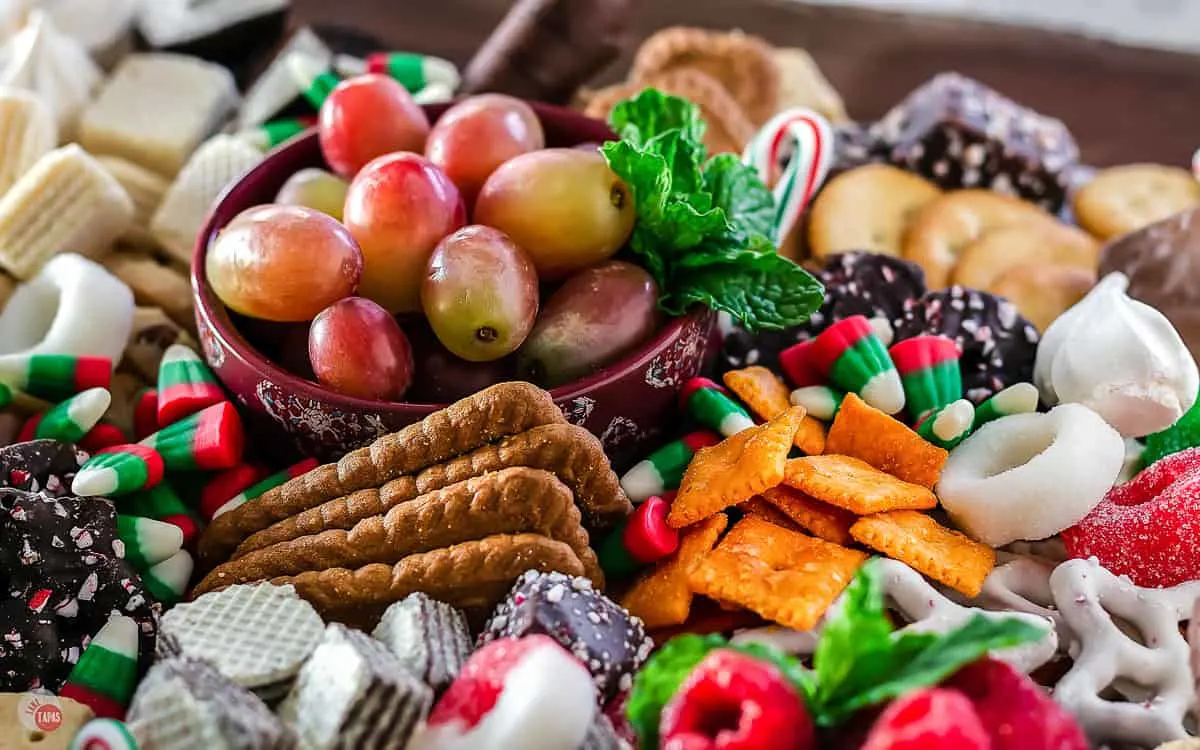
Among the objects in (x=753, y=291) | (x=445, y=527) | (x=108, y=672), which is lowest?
(x=108, y=672)

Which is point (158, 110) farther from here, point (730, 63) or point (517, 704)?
point (517, 704)

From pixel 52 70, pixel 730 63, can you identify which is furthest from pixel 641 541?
pixel 52 70

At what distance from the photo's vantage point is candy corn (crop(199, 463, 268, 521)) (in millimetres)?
1020

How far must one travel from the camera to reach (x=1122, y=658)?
0.87 meters

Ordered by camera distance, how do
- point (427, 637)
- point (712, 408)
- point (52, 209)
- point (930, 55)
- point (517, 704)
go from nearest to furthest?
point (517, 704), point (427, 637), point (712, 408), point (52, 209), point (930, 55)

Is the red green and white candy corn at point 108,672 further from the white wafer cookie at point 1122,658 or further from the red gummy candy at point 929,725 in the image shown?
the white wafer cookie at point 1122,658

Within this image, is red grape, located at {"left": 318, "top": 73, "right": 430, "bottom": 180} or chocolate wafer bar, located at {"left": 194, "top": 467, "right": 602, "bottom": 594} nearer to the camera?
chocolate wafer bar, located at {"left": 194, "top": 467, "right": 602, "bottom": 594}

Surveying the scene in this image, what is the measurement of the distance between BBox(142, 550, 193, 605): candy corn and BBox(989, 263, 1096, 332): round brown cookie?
0.88 meters

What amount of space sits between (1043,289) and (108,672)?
1001 millimetres

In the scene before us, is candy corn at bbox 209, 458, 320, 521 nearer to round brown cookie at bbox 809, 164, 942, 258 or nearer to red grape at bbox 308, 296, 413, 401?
red grape at bbox 308, 296, 413, 401

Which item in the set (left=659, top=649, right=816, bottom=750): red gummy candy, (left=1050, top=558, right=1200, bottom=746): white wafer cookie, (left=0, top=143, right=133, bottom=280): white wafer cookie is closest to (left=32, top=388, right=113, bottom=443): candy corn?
(left=0, top=143, right=133, bottom=280): white wafer cookie

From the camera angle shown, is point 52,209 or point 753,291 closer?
point 753,291

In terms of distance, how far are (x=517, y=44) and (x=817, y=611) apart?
2.79 feet

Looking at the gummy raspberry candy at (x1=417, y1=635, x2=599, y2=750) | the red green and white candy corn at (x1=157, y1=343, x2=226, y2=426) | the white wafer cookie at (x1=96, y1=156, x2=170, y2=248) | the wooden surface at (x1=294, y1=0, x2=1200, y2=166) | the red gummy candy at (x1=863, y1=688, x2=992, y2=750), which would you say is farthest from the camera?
the wooden surface at (x1=294, y1=0, x2=1200, y2=166)
